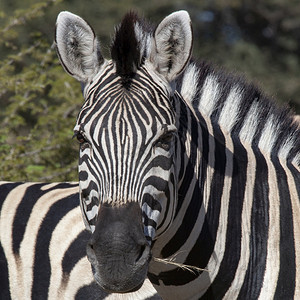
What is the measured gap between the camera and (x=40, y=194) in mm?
5922

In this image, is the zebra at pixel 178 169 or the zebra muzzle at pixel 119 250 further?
the zebra at pixel 178 169

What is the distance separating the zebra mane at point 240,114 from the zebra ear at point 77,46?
2.62 ft

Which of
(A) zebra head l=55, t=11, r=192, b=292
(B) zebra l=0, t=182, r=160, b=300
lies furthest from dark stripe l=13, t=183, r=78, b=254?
(A) zebra head l=55, t=11, r=192, b=292

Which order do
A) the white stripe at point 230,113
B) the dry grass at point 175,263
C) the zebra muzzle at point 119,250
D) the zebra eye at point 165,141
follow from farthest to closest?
the white stripe at point 230,113 < the dry grass at point 175,263 < the zebra eye at point 165,141 < the zebra muzzle at point 119,250

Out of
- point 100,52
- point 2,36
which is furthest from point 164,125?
point 2,36

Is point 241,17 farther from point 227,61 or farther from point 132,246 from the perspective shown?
point 132,246

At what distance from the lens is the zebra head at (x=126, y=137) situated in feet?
10.9

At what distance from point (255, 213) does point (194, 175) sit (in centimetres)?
51

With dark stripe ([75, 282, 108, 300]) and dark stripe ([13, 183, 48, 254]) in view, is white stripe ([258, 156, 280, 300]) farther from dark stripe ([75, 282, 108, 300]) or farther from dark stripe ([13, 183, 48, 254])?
dark stripe ([13, 183, 48, 254])

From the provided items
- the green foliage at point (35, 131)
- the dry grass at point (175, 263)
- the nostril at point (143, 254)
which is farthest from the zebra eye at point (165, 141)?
the green foliage at point (35, 131)

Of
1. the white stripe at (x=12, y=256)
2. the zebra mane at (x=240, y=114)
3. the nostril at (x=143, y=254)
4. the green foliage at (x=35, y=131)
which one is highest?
the green foliage at (x=35, y=131)

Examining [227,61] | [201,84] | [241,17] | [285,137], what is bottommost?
[285,137]

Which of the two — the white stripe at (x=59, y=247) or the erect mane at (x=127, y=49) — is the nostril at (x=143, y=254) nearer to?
the erect mane at (x=127, y=49)

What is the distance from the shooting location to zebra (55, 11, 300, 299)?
346cm
